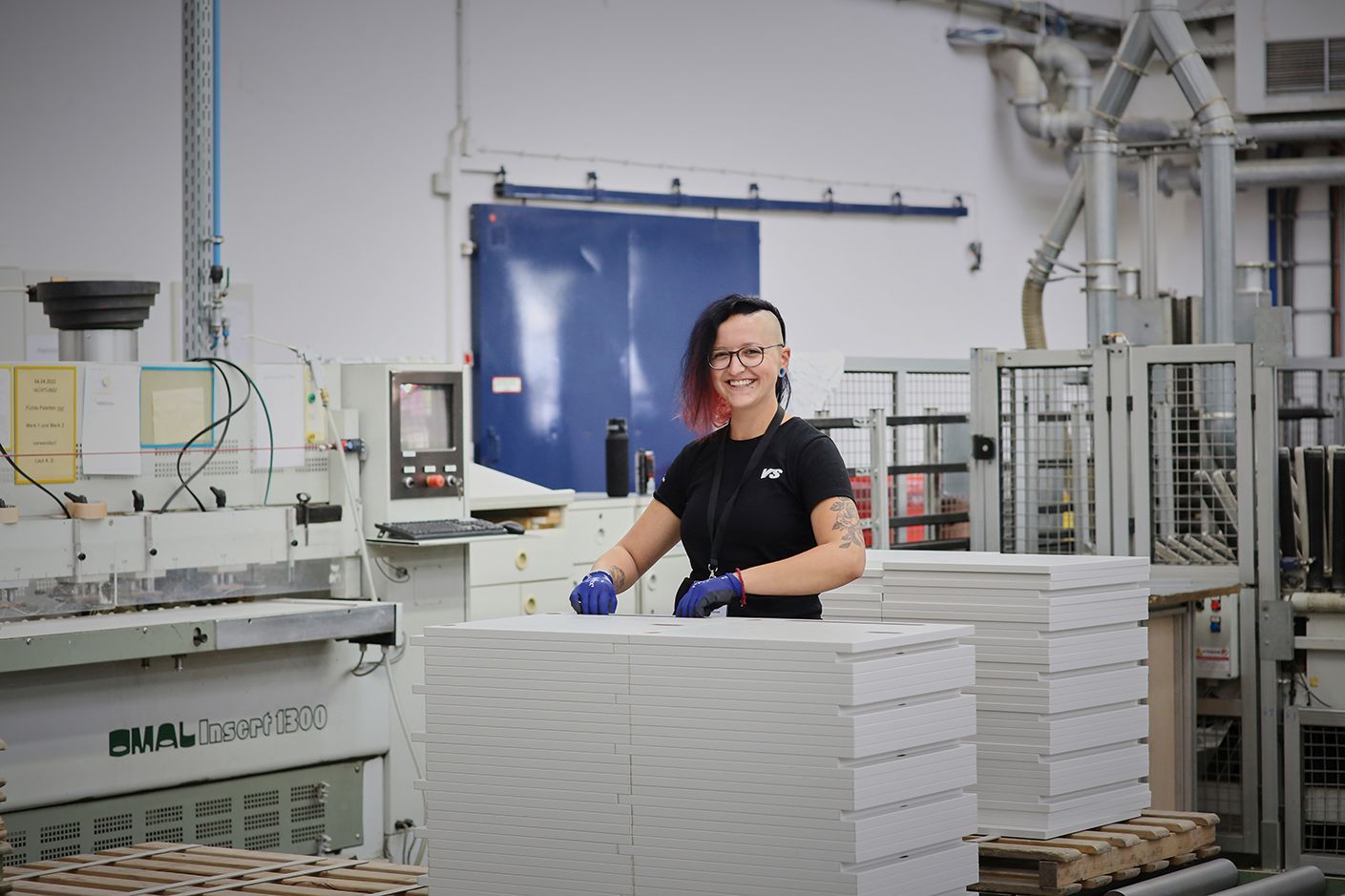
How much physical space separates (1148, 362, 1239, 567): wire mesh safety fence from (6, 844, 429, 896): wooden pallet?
324 centimetres

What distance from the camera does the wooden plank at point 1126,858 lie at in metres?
2.93

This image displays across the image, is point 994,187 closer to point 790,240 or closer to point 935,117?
point 935,117

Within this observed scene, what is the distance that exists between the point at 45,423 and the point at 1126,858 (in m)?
3.12

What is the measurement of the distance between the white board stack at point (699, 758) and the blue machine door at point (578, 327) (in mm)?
5245

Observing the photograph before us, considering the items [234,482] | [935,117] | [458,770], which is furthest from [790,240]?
[458,770]

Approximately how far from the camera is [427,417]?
5.25 metres

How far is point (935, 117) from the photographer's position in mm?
10242

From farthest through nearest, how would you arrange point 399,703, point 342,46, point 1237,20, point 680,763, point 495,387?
point 1237,20, point 495,387, point 342,46, point 399,703, point 680,763

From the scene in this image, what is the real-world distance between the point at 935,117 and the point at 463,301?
157 inches

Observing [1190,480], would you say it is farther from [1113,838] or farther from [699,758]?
[699,758]

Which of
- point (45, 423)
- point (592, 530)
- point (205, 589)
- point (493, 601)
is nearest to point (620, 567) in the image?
point (205, 589)

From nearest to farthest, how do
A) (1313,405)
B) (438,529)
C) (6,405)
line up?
(6,405), (438,529), (1313,405)

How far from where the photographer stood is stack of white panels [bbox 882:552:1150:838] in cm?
309

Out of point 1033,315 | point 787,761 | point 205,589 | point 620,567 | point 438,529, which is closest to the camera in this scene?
point 787,761
